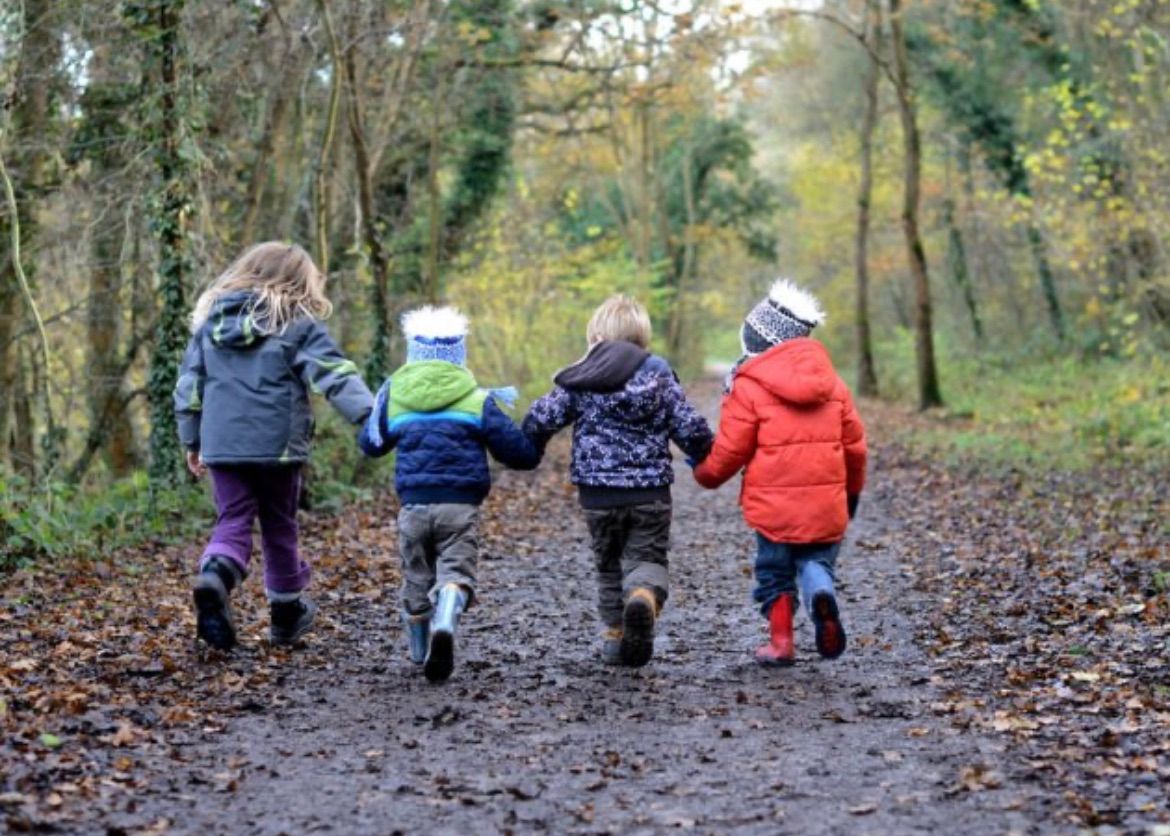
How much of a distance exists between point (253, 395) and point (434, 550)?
1189 mm

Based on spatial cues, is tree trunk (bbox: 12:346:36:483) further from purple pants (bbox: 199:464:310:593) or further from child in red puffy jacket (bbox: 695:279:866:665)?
child in red puffy jacket (bbox: 695:279:866:665)

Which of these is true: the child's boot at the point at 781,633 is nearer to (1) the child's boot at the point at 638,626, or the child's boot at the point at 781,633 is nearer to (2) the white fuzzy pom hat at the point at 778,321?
(1) the child's boot at the point at 638,626

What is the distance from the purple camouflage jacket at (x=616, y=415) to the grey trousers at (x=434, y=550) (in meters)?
0.62

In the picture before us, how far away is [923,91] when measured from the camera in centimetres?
3412

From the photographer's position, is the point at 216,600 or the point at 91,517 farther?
the point at 91,517

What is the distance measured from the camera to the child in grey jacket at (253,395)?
7184 mm

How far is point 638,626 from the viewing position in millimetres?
7152

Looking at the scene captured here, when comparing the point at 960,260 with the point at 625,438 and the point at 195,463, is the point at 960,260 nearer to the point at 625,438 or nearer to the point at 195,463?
the point at 625,438

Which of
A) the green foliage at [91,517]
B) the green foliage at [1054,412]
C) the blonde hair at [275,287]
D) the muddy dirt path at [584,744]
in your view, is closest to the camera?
the muddy dirt path at [584,744]

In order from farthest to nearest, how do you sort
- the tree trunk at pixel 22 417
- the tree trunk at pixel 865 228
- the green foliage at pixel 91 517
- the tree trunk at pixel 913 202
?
the tree trunk at pixel 865 228 < the tree trunk at pixel 913 202 < the tree trunk at pixel 22 417 < the green foliage at pixel 91 517

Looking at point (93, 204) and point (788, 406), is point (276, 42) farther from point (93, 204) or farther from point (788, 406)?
point (788, 406)

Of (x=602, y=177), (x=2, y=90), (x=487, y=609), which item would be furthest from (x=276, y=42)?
(x=602, y=177)

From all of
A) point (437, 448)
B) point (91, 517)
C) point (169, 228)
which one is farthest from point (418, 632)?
point (169, 228)

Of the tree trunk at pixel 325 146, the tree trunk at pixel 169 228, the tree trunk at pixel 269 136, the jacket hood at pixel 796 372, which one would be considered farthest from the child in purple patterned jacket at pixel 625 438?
the tree trunk at pixel 269 136
